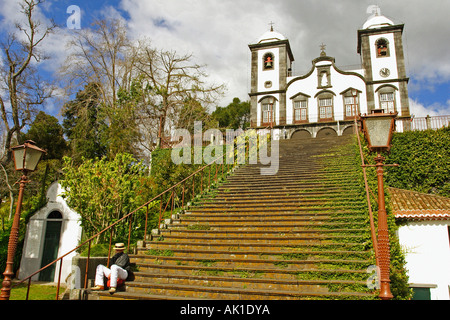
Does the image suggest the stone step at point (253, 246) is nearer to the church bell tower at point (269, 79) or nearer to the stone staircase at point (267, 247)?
the stone staircase at point (267, 247)

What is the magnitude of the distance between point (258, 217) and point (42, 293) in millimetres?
6962

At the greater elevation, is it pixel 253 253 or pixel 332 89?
pixel 332 89

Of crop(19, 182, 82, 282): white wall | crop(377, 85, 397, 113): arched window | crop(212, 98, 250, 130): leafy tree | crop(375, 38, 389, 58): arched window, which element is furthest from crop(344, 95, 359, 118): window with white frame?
crop(19, 182, 82, 282): white wall

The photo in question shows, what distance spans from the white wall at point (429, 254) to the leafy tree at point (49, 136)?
Result: 2707 cm

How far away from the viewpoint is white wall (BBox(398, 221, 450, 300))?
32.3ft

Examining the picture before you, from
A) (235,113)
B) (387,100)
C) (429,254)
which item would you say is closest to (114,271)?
(429,254)

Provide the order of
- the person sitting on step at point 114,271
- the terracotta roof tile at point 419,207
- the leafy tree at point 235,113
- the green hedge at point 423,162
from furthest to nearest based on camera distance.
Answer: the leafy tree at point 235,113 → the green hedge at point 423,162 → the terracotta roof tile at point 419,207 → the person sitting on step at point 114,271

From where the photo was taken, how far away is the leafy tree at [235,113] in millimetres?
41938

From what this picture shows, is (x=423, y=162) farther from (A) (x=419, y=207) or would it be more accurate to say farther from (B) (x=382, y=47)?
(B) (x=382, y=47)

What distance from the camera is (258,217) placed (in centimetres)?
933

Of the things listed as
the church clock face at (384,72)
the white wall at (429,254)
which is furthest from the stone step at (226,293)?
the church clock face at (384,72)

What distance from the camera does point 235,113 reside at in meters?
42.8

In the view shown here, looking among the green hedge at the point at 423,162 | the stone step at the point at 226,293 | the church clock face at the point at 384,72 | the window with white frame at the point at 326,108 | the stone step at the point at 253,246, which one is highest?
the church clock face at the point at 384,72

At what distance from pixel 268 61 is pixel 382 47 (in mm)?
9520
